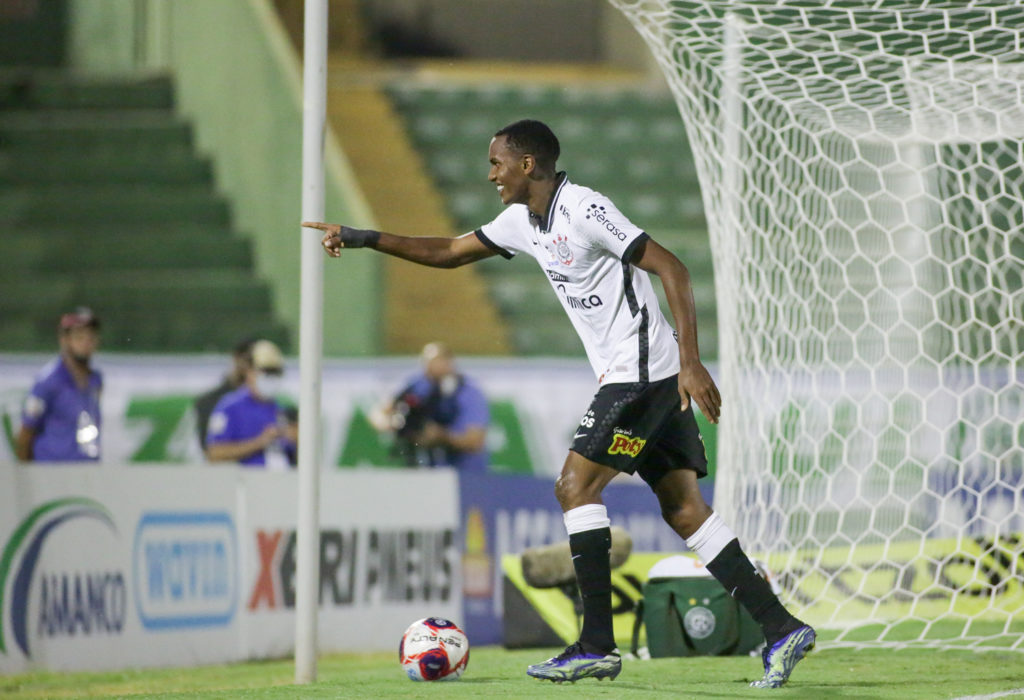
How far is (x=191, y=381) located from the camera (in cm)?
1330

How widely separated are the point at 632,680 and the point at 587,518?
0.82 metres

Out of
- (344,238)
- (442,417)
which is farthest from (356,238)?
(442,417)

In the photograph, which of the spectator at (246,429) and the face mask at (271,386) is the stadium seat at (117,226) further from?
the spectator at (246,429)

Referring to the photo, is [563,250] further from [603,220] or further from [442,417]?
[442,417]

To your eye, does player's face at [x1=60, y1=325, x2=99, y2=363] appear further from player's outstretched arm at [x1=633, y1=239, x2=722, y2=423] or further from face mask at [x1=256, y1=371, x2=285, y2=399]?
player's outstretched arm at [x1=633, y1=239, x2=722, y2=423]

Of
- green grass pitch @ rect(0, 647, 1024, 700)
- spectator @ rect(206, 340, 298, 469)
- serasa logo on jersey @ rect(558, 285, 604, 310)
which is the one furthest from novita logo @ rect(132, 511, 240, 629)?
serasa logo on jersey @ rect(558, 285, 604, 310)

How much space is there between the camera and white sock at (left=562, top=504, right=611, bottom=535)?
5.28m

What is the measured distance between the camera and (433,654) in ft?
18.7

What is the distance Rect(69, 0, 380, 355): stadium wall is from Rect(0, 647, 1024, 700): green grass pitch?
7896mm

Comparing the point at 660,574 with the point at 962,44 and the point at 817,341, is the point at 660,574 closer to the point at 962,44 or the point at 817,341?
the point at 817,341

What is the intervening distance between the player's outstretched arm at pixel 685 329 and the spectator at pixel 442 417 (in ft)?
22.7

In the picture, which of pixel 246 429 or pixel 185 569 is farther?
pixel 246 429

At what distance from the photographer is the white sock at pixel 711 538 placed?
535 centimetres

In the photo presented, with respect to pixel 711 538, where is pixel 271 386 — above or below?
above
